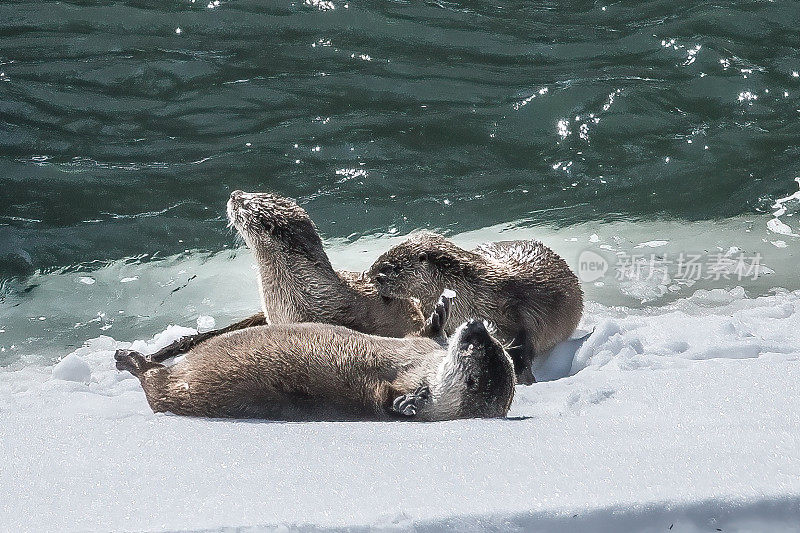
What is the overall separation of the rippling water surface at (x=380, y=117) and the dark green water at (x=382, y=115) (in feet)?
0.06

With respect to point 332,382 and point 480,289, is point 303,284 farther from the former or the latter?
point 332,382

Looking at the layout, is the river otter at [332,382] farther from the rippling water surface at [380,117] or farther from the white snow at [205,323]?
the rippling water surface at [380,117]

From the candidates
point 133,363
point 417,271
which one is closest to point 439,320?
point 417,271

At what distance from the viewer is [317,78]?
866cm

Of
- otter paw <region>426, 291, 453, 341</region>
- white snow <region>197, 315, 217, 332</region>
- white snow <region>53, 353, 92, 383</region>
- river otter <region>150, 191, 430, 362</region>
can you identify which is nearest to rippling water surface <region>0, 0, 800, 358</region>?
white snow <region>197, 315, 217, 332</region>

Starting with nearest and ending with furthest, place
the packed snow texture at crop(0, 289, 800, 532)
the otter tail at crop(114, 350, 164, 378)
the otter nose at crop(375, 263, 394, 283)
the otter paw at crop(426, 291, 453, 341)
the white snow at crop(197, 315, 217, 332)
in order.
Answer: the packed snow texture at crop(0, 289, 800, 532) < the otter tail at crop(114, 350, 164, 378) < the otter paw at crop(426, 291, 453, 341) < the otter nose at crop(375, 263, 394, 283) < the white snow at crop(197, 315, 217, 332)

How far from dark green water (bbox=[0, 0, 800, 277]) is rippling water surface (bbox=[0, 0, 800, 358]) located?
0.02 meters

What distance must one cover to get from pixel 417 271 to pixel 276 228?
70 centimetres

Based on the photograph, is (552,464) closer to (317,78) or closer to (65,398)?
(65,398)

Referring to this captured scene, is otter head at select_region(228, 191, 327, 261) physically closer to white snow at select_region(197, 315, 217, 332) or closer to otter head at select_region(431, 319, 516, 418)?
white snow at select_region(197, 315, 217, 332)

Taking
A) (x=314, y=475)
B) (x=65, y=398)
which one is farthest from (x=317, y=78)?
(x=314, y=475)

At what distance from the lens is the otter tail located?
4098mm

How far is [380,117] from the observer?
8.14m

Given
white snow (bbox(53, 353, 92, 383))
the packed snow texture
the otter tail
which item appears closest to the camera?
the packed snow texture
